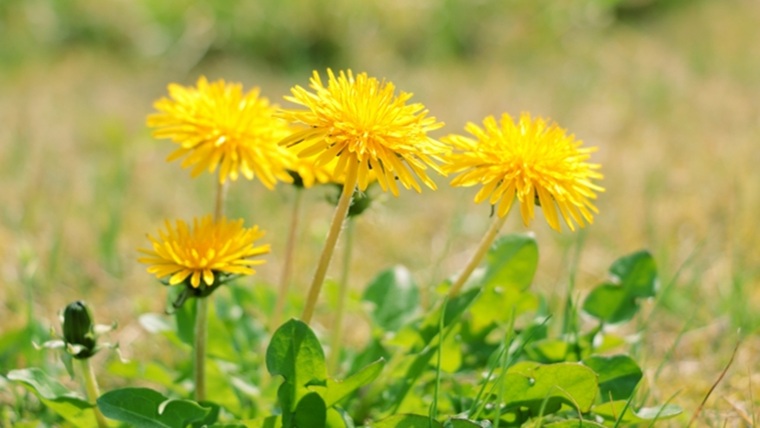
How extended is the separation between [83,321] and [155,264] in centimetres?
18

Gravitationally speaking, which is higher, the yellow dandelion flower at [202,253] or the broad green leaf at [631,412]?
the yellow dandelion flower at [202,253]

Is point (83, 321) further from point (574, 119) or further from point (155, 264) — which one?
point (574, 119)

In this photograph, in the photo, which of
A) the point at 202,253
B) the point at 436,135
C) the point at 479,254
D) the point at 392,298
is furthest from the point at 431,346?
the point at 436,135

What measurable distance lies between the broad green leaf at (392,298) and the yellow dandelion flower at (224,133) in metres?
0.60

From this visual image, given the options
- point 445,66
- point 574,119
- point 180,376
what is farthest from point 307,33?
point 180,376

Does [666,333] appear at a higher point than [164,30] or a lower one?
lower

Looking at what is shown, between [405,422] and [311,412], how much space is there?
0.20 metres

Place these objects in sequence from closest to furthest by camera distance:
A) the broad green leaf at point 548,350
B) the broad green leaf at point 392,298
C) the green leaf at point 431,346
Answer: the green leaf at point 431,346, the broad green leaf at point 548,350, the broad green leaf at point 392,298

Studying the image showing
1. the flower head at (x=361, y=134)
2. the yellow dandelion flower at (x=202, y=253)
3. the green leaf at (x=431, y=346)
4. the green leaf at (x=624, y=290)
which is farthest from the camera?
the green leaf at (x=624, y=290)

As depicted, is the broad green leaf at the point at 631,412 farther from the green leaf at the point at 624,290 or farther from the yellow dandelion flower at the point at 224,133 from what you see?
the yellow dandelion flower at the point at 224,133

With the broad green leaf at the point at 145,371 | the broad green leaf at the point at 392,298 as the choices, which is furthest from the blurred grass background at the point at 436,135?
the broad green leaf at the point at 145,371

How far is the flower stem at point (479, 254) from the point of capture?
1.71 metres

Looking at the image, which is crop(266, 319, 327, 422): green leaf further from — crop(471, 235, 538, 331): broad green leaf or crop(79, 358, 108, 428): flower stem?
crop(471, 235, 538, 331): broad green leaf

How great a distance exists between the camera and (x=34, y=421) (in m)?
1.84
